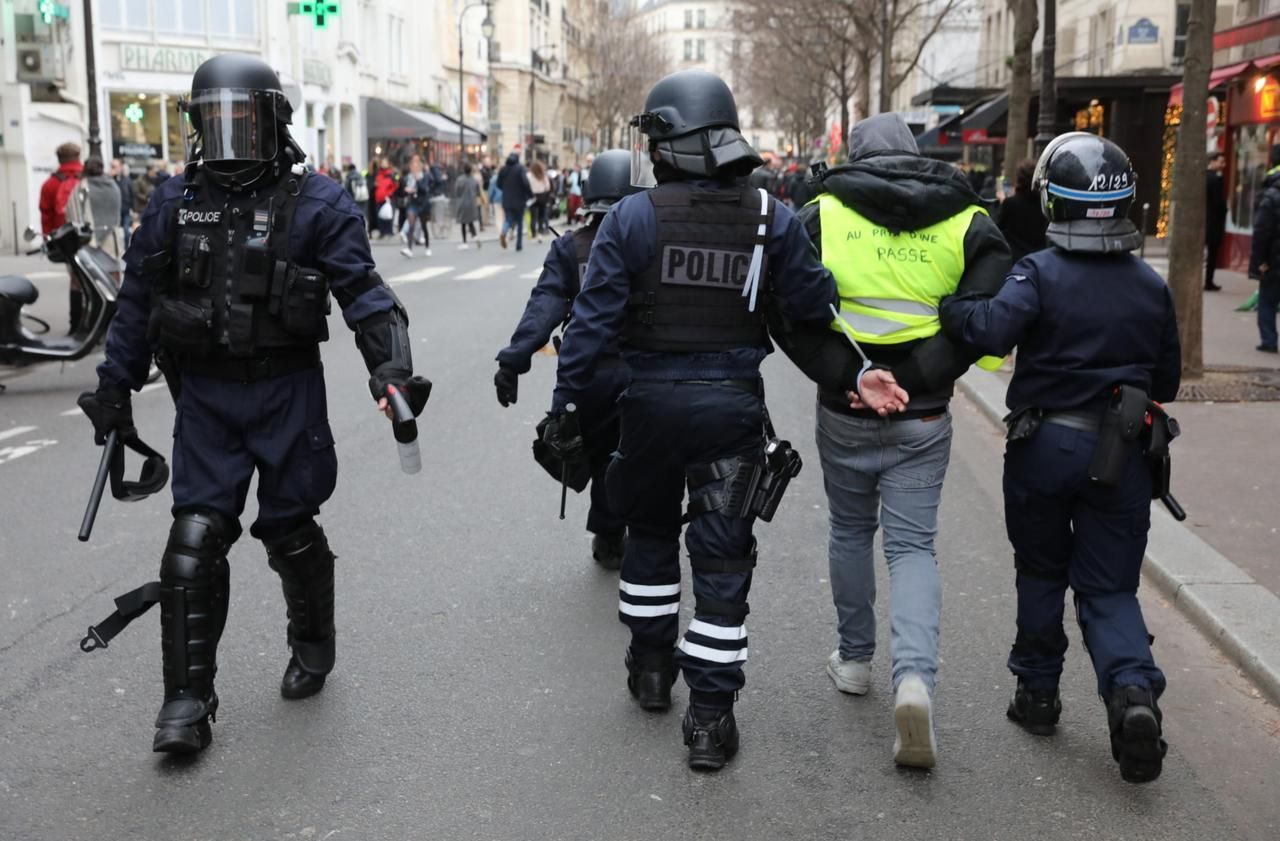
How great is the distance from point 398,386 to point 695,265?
0.92 m

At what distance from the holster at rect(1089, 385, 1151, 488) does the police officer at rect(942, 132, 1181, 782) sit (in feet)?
0.03

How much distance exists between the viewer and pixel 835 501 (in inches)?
185

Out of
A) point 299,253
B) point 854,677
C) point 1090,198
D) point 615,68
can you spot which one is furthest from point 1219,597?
point 615,68

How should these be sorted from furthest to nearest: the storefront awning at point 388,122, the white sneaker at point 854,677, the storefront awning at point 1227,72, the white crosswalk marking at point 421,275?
1. the storefront awning at point 388,122
2. the white crosswalk marking at point 421,275
3. the storefront awning at point 1227,72
4. the white sneaker at point 854,677

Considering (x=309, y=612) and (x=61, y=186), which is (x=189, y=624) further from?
(x=61, y=186)

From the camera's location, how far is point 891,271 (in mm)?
4387

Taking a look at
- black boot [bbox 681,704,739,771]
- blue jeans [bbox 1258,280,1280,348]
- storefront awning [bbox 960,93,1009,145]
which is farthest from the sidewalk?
storefront awning [bbox 960,93,1009,145]

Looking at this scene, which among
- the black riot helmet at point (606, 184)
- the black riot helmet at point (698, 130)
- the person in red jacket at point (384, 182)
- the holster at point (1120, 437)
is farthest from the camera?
the person in red jacket at point (384, 182)

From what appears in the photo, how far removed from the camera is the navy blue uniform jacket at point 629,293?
13.7ft

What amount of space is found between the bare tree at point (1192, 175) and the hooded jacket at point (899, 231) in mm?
7074

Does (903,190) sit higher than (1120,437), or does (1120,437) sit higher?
(903,190)

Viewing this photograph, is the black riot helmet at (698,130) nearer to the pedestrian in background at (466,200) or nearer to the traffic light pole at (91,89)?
the traffic light pole at (91,89)

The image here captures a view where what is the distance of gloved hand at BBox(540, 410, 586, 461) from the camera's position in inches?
169

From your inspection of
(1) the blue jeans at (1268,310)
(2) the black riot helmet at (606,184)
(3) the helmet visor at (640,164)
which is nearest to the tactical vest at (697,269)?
(3) the helmet visor at (640,164)
